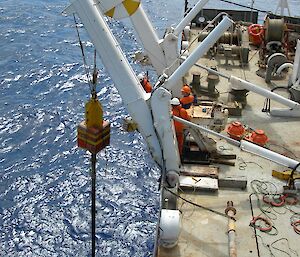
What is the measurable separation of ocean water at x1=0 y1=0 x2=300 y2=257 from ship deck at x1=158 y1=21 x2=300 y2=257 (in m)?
3.69

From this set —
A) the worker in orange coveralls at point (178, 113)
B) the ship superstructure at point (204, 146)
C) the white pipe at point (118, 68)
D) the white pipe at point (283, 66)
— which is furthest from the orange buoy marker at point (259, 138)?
the white pipe at point (283, 66)

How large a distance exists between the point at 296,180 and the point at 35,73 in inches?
786

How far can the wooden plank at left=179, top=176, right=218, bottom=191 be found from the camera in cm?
1409

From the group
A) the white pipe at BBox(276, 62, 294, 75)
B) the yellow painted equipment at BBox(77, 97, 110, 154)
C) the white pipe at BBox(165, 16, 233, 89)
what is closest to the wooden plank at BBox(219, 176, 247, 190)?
the white pipe at BBox(165, 16, 233, 89)

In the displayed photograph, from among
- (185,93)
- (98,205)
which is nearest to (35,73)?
(98,205)

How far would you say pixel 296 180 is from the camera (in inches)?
562

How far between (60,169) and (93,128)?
1161 cm

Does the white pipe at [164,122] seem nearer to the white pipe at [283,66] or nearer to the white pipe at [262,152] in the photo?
the white pipe at [262,152]

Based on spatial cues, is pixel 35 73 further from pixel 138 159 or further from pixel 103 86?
pixel 138 159

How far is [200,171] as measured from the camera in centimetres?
1475

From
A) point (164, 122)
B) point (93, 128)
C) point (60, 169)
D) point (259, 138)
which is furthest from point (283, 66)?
point (93, 128)

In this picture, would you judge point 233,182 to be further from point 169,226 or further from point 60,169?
point 60,169

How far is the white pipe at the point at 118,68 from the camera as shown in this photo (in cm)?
1191

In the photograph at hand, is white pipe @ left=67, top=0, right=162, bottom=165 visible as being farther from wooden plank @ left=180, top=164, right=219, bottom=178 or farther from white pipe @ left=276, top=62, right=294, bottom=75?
white pipe @ left=276, top=62, right=294, bottom=75
